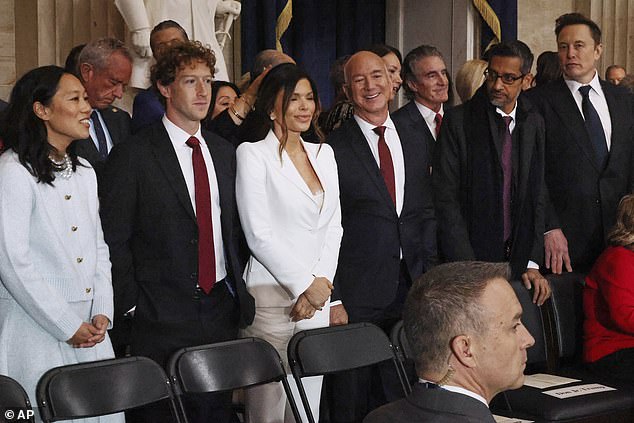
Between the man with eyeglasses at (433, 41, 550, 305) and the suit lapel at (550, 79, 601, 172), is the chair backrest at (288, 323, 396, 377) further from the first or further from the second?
the suit lapel at (550, 79, 601, 172)

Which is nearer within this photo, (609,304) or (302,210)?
(302,210)

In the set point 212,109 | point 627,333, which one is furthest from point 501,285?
point 212,109

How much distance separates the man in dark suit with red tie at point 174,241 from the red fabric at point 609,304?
5.71ft

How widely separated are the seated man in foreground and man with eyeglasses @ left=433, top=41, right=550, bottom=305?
242cm

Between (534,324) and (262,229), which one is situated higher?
(262,229)

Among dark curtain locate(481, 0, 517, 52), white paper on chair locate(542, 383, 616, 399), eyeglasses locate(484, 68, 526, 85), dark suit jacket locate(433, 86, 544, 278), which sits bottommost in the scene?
white paper on chair locate(542, 383, 616, 399)

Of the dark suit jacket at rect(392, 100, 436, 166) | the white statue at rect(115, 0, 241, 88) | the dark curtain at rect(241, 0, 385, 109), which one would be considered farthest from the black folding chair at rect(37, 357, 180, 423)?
the dark curtain at rect(241, 0, 385, 109)

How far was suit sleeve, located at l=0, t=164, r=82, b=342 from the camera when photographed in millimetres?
3602

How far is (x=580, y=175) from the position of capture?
214 inches

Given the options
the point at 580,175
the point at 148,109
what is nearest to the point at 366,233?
the point at 148,109

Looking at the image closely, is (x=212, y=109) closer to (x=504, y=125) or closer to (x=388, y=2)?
(x=504, y=125)

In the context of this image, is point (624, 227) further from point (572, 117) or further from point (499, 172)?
point (572, 117)

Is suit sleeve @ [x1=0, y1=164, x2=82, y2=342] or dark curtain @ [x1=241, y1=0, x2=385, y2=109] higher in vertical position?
dark curtain @ [x1=241, y1=0, x2=385, y2=109]

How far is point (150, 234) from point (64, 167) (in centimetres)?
46
